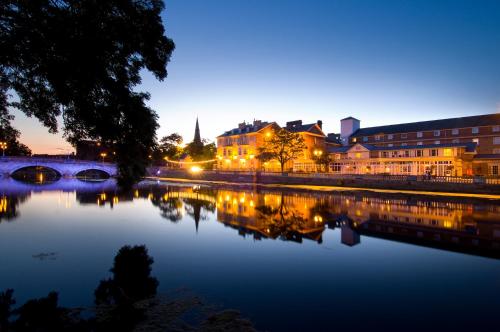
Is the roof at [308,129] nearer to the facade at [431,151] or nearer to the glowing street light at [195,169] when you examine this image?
the facade at [431,151]

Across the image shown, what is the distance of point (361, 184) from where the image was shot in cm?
4800

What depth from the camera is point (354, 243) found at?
51.5 feet

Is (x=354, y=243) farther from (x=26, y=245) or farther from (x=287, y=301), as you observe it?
(x=26, y=245)

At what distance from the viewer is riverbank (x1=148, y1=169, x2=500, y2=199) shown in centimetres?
3672

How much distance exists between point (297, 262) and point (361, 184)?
1541 inches

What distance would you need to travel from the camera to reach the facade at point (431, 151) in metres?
51.5

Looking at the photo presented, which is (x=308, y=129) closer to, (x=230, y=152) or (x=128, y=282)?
(x=230, y=152)

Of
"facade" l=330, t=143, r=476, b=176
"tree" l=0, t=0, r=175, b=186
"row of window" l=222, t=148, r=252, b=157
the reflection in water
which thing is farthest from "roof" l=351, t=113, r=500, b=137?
"tree" l=0, t=0, r=175, b=186

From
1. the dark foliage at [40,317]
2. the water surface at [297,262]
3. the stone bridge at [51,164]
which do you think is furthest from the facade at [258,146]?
the dark foliage at [40,317]

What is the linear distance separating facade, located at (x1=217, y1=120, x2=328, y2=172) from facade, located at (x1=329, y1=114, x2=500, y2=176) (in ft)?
21.8

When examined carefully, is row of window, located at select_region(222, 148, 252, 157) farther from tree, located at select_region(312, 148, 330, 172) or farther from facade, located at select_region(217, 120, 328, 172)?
tree, located at select_region(312, 148, 330, 172)

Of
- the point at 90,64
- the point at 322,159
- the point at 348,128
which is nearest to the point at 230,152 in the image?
the point at 322,159

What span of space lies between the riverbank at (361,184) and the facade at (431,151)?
26.5 ft

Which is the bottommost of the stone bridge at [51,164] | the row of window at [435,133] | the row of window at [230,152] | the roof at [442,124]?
the stone bridge at [51,164]
